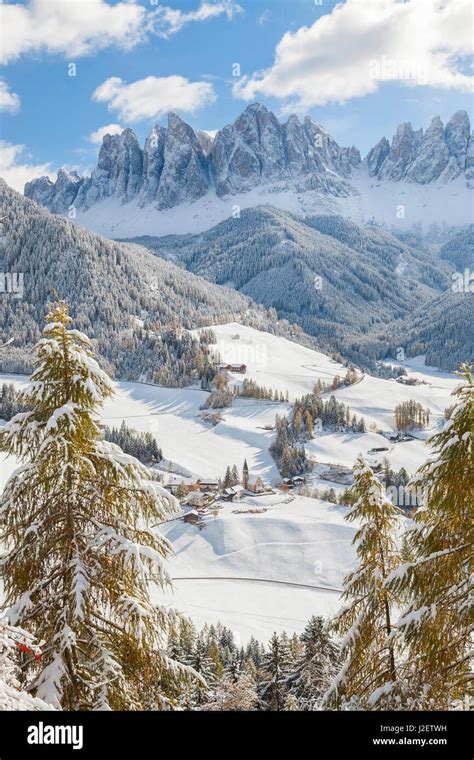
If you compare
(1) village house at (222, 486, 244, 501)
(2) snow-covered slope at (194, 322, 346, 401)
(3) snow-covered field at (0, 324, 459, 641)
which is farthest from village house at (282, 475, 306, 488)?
(2) snow-covered slope at (194, 322, 346, 401)

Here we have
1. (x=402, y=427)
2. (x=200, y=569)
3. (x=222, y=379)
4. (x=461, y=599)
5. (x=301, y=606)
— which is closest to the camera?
(x=461, y=599)

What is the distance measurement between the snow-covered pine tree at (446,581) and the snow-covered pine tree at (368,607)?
58.6 inches

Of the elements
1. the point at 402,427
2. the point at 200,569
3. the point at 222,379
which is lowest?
the point at 200,569

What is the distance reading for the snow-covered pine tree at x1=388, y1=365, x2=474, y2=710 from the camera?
6.13m

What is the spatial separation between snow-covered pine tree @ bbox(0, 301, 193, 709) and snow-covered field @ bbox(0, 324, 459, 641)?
2.74 feet

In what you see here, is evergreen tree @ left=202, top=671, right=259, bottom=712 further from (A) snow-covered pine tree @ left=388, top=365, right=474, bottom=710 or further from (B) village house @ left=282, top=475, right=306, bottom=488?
(B) village house @ left=282, top=475, right=306, bottom=488

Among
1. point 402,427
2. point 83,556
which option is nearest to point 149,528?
A: point 83,556

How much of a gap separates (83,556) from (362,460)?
5.50 metres

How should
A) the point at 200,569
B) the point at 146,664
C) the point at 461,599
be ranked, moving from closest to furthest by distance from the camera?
the point at 461,599, the point at 146,664, the point at 200,569

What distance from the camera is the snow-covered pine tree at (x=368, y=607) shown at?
8.22 metres

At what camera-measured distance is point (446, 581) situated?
20.7 ft
